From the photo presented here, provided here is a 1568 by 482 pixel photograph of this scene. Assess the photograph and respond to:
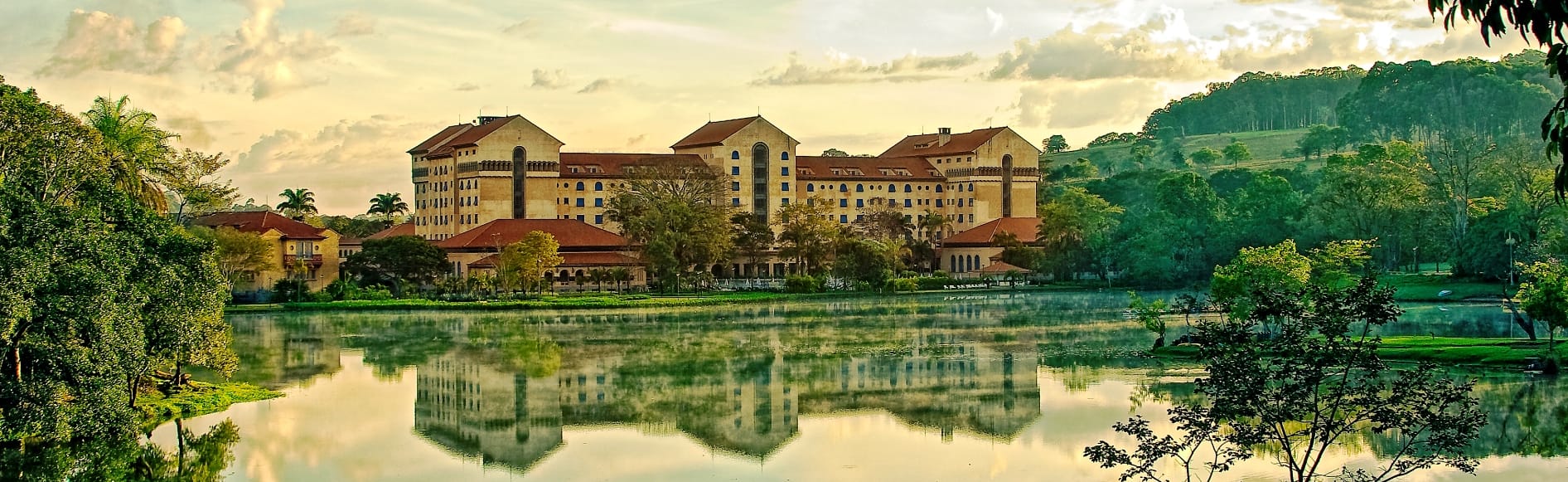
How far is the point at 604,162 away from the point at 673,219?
63.8 ft

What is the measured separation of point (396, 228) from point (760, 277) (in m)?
22.5

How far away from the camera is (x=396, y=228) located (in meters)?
85.3

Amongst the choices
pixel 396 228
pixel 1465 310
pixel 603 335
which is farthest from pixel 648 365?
pixel 396 228

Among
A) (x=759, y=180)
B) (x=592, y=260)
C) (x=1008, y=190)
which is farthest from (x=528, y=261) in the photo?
(x=1008, y=190)

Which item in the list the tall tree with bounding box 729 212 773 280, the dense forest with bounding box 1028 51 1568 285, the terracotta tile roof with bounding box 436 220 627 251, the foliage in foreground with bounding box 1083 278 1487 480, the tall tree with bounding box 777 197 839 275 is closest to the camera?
the foliage in foreground with bounding box 1083 278 1487 480

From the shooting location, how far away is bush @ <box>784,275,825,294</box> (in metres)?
66.6

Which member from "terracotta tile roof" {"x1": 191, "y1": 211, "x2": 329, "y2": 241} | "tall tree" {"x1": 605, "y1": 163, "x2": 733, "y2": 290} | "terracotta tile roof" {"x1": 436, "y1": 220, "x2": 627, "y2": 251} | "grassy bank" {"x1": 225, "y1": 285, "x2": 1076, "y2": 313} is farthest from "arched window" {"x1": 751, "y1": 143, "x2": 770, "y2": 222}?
"terracotta tile roof" {"x1": 191, "y1": 211, "x2": 329, "y2": 241}

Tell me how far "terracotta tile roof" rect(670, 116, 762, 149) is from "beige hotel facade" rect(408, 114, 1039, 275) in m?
0.12

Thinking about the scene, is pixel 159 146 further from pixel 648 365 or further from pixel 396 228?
pixel 396 228

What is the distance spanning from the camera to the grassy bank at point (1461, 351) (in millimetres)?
28172

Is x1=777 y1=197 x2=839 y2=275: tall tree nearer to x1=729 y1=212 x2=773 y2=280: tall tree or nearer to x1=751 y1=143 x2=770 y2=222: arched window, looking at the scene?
x1=729 y1=212 x2=773 y2=280: tall tree

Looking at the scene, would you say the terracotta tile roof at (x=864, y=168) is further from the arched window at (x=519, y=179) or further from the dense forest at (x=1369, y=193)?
the arched window at (x=519, y=179)

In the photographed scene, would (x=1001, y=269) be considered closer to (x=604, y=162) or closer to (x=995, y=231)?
(x=995, y=231)

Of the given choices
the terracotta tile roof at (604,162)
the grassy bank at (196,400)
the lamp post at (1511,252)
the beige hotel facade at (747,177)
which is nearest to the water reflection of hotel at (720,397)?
the grassy bank at (196,400)
